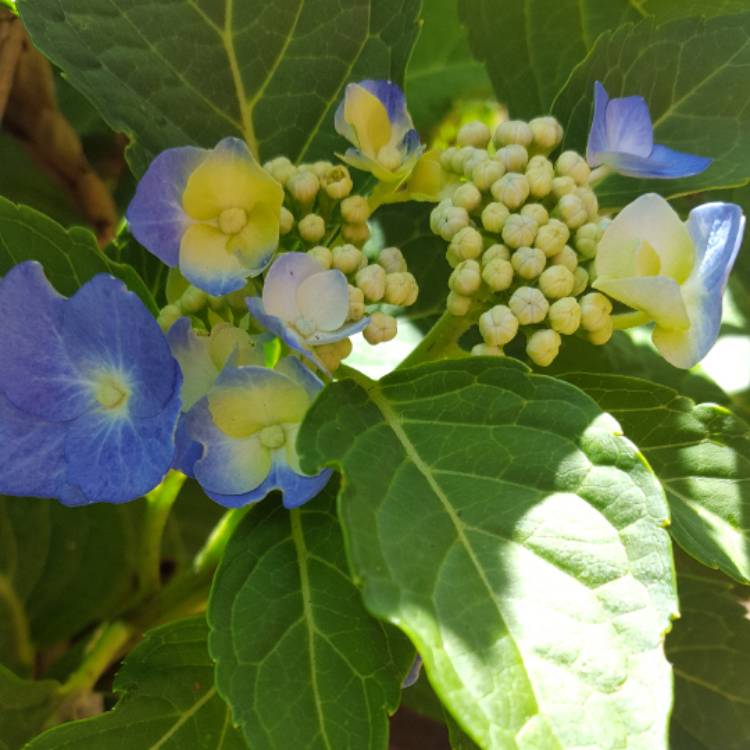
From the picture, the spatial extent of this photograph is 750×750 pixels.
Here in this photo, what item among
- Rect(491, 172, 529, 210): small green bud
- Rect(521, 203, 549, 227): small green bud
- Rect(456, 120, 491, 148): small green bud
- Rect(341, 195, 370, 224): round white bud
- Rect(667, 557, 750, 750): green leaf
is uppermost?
Rect(456, 120, 491, 148): small green bud

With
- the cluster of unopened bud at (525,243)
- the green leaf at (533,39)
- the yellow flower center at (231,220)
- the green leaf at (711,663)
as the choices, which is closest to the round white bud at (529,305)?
the cluster of unopened bud at (525,243)

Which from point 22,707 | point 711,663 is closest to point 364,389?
point 22,707

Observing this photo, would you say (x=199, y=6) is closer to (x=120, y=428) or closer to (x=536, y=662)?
(x=120, y=428)

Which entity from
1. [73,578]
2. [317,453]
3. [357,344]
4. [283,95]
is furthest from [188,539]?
[317,453]

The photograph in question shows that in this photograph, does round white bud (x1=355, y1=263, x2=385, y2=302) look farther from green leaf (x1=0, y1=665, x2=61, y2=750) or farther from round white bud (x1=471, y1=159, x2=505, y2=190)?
green leaf (x1=0, y1=665, x2=61, y2=750)

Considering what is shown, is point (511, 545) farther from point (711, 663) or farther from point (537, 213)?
point (711, 663)

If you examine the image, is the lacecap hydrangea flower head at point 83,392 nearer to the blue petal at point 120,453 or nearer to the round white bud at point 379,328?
the blue petal at point 120,453

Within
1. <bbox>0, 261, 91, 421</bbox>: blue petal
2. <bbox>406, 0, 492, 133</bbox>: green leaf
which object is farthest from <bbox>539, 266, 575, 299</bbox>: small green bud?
<bbox>406, 0, 492, 133</bbox>: green leaf

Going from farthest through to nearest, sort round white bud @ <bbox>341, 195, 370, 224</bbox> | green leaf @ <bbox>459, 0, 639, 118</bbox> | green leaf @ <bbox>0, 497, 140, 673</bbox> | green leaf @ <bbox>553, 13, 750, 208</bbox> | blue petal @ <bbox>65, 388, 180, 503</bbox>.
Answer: green leaf @ <bbox>0, 497, 140, 673</bbox>, green leaf @ <bbox>459, 0, 639, 118</bbox>, green leaf @ <bbox>553, 13, 750, 208</bbox>, round white bud @ <bbox>341, 195, 370, 224</bbox>, blue petal @ <bbox>65, 388, 180, 503</bbox>
